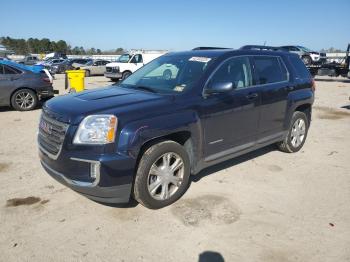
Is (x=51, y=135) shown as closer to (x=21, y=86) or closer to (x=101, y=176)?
(x=101, y=176)

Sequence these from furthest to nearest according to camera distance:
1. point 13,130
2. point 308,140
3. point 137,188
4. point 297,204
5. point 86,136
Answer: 1. point 13,130
2. point 308,140
3. point 297,204
4. point 137,188
5. point 86,136

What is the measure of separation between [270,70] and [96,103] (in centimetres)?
299

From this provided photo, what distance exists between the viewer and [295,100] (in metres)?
5.95

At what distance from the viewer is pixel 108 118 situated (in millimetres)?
3611

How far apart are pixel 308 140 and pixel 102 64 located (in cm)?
2602

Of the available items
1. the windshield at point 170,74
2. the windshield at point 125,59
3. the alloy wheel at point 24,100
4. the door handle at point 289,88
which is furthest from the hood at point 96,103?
the windshield at point 125,59

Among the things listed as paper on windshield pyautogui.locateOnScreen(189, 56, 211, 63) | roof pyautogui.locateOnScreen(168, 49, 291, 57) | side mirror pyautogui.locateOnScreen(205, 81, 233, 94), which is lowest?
side mirror pyautogui.locateOnScreen(205, 81, 233, 94)

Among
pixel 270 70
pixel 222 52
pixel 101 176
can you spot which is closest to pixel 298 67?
pixel 270 70

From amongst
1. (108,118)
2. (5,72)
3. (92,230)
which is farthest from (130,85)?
(5,72)

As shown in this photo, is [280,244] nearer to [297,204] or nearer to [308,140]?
[297,204]

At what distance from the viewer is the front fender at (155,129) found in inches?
141

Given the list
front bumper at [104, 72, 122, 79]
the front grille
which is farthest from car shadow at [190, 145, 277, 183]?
front bumper at [104, 72, 122, 79]

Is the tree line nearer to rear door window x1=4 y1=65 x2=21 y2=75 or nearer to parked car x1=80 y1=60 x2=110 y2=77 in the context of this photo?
parked car x1=80 y1=60 x2=110 y2=77

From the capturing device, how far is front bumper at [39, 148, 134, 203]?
3523 millimetres
